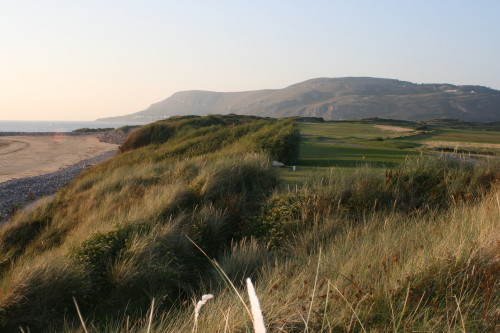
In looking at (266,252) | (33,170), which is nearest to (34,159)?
(33,170)

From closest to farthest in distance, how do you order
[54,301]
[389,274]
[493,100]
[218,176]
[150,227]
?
[389,274] < [54,301] < [150,227] < [218,176] < [493,100]

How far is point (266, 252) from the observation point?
17.1 ft

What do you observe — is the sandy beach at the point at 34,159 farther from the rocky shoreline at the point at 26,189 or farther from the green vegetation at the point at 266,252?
the green vegetation at the point at 266,252

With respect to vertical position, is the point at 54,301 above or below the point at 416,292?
below

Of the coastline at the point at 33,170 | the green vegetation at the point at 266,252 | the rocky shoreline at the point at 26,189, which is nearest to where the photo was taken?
the green vegetation at the point at 266,252

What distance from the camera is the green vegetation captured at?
9.62 ft

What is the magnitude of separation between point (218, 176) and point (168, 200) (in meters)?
1.68

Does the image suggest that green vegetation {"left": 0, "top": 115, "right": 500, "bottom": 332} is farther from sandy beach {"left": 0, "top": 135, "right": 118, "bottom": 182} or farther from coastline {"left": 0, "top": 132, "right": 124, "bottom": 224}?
sandy beach {"left": 0, "top": 135, "right": 118, "bottom": 182}

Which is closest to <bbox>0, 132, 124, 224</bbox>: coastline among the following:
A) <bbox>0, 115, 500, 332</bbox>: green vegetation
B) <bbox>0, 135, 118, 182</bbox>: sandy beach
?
<bbox>0, 135, 118, 182</bbox>: sandy beach

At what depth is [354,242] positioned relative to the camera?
192 inches

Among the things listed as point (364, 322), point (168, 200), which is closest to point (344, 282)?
point (364, 322)

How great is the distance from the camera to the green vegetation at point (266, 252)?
2.93 m

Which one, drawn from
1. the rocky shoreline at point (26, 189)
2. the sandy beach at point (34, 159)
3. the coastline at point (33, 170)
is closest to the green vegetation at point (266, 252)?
the rocky shoreline at point (26, 189)

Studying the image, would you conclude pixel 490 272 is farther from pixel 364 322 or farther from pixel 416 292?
pixel 364 322
